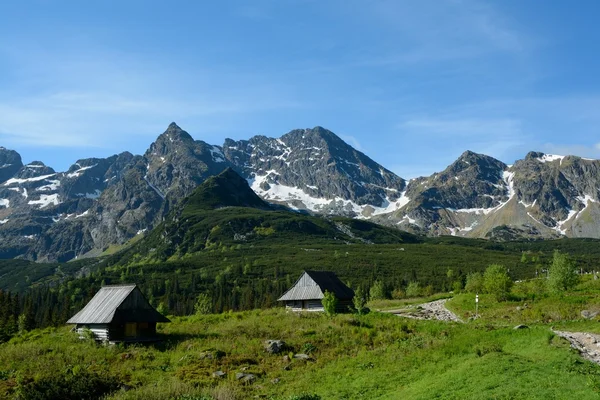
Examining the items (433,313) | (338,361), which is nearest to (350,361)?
(338,361)

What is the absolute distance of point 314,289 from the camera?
71.7 m

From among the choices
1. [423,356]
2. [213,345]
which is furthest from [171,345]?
[423,356]

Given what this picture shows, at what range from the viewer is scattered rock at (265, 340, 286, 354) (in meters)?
38.4

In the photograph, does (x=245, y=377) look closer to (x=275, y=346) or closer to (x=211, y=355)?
(x=211, y=355)

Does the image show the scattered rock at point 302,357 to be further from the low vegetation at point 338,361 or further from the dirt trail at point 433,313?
the dirt trail at point 433,313

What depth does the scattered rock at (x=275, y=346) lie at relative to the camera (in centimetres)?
3841

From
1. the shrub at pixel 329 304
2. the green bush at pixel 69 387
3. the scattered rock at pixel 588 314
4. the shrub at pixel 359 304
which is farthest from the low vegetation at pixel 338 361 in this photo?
the shrub at pixel 359 304

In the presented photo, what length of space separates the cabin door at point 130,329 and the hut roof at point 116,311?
0.87m

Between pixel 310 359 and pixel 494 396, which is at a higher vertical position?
pixel 494 396

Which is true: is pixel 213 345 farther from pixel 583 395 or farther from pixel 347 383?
pixel 583 395

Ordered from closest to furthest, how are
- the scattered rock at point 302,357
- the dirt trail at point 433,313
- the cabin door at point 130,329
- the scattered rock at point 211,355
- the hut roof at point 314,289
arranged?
the scattered rock at point 302,357 < the scattered rock at point 211,355 < the cabin door at point 130,329 < the dirt trail at point 433,313 < the hut roof at point 314,289

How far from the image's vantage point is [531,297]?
53.6 meters

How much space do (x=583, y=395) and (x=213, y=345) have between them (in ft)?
95.9

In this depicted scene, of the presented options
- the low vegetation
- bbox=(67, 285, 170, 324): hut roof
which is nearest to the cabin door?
bbox=(67, 285, 170, 324): hut roof
